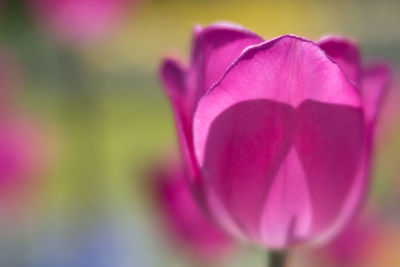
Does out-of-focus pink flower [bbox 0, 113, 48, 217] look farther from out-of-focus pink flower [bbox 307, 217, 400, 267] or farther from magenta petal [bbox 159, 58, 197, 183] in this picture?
magenta petal [bbox 159, 58, 197, 183]

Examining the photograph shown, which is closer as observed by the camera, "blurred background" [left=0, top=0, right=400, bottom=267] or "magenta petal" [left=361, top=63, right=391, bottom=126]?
"magenta petal" [left=361, top=63, right=391, bottom=126]

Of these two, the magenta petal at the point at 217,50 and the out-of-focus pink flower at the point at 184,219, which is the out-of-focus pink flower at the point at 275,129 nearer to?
the magenta petal at the point at 217,50

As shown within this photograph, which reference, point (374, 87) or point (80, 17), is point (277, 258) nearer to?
point (374, 87)

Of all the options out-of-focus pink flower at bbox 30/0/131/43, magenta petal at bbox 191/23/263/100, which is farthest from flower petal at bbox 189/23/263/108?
out-of-focus pink flower at bbox 30/0/131/43

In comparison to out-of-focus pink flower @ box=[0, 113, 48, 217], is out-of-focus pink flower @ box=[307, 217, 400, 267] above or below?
above

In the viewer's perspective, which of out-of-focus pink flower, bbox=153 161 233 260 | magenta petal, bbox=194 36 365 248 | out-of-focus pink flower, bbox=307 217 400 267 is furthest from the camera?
out-of-focus pink flower, bbox=307 217 400 267

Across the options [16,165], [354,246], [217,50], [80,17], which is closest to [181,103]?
[217,50]

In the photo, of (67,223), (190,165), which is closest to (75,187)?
(67,223)

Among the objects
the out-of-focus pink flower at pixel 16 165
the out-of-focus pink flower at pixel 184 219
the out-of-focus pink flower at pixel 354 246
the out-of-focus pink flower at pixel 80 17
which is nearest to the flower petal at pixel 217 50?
the out-of-focus pink flower at pixel 184 219

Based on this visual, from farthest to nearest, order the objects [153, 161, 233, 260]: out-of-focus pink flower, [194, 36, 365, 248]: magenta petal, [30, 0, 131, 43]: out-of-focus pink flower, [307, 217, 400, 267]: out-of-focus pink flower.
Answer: [30, 0, 131, 43]: out-of-focus pink flower, [307, 217, 400, 267]: out-of-focus pink flower, [153, 161, 233, 260]: out-of-focus pink flower, [194, 36, 365, 248]: magenta petal
